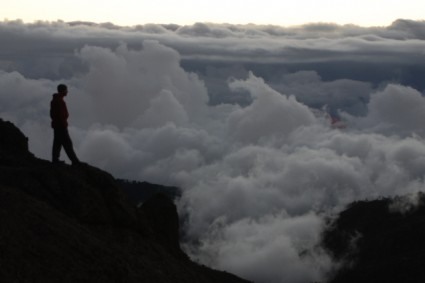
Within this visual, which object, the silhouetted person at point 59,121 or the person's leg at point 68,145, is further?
the person's leg at point 68,145

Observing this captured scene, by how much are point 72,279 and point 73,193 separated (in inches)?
381

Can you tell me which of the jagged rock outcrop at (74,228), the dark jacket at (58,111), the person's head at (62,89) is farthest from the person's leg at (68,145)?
the person's head at (62,89)

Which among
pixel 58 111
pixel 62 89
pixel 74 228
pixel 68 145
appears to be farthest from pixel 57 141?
pixel 74 228

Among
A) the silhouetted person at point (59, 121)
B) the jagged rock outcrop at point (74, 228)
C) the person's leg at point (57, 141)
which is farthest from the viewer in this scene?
the person's leg at point (57, 141)

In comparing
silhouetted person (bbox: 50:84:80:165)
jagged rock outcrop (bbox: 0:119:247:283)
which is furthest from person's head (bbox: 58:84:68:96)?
jagged rock outcrop (bbox: 0:119:247:283)

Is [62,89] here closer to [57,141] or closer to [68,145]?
[57,141]

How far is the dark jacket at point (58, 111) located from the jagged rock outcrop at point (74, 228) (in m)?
2.24

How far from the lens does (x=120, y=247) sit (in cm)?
3628

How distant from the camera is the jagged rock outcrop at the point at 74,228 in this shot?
28984 mm

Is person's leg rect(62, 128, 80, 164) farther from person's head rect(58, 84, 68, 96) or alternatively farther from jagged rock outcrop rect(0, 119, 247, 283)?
person's head rect(58, 84, 68, 96)

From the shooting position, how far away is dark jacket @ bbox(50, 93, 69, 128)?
38.1 m

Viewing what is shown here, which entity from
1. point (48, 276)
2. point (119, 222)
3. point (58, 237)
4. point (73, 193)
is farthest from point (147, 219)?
point (48, 276)

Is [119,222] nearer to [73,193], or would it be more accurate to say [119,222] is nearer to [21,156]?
[73,193]

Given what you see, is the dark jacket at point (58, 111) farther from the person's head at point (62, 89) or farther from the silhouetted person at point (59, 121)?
the person's head at point (62, 89)
